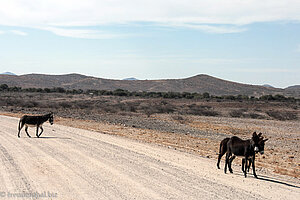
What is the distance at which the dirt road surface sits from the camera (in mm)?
9875

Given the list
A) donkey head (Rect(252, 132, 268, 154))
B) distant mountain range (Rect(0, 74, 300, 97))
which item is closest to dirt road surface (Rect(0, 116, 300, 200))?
donkey head (Rect(252, 132, 268, 154))

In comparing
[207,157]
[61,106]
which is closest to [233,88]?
[61,106]

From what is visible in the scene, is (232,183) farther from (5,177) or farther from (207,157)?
(5,177)

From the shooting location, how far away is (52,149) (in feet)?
55.6

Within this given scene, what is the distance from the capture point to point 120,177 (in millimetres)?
11656

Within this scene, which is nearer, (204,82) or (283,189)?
(283,189)

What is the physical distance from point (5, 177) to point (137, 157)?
5.90m

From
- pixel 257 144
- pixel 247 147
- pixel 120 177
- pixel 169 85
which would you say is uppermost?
pixel 169 85

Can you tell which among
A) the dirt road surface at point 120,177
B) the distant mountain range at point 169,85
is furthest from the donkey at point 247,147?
the distant mountain range at point 169,85

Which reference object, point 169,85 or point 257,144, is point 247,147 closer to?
point 257,144

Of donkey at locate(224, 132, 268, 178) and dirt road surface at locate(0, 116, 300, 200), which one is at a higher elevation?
donkey at locate(224, 132, 268, 178)

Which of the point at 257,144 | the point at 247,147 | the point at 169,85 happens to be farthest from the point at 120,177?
the point at 169,85

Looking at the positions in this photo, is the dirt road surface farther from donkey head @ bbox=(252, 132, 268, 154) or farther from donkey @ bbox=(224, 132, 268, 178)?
donkey head @ bbox=(252, 132, 268, 154)

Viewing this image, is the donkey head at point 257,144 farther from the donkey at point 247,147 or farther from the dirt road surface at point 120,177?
the dirt road surface at point 120,177
